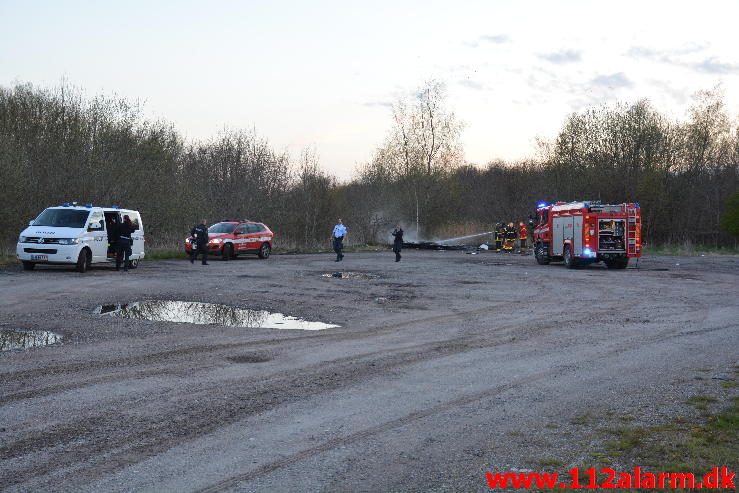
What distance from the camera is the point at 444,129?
189 ft

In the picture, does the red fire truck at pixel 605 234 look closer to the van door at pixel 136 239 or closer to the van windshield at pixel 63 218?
the van door at pixel 136 239

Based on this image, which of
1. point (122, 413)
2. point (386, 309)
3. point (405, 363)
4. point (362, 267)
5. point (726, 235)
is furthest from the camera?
point (726, 235)

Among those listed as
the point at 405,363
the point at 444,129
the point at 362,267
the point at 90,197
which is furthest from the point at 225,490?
the point at 444,129

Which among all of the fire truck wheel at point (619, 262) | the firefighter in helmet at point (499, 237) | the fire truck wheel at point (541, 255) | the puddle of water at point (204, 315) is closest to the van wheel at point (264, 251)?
the fire truck wheel at point (541, 255)

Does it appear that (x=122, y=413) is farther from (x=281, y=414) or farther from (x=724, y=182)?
(x=724, y=182)

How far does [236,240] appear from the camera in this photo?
3244cm

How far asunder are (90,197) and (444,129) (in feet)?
105

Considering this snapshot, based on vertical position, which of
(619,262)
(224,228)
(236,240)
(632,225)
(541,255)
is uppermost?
(632,225)

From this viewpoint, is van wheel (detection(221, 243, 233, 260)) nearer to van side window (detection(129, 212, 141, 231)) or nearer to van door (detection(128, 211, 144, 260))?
van door (detection(128, 211, 144, 260))

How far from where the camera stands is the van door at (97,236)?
23078 mm

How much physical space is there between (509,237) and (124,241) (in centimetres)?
2477

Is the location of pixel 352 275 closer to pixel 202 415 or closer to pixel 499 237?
pixel 202 415

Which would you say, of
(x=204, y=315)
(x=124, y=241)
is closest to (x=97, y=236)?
(x=124, y=241)

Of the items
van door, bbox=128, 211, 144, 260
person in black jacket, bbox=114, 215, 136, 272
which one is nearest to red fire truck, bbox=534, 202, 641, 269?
van door, bbox=128, 211, 144, 260
